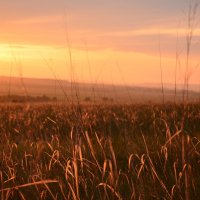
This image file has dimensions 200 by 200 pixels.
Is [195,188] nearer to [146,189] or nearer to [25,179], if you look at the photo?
[146,189]

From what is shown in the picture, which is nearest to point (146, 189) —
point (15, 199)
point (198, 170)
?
point (198, 170)

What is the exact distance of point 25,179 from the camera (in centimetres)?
319

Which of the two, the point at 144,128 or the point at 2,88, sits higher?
the point at 2,88

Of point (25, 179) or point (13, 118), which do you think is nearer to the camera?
point (25, 179)

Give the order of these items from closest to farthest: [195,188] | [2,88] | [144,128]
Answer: [195,188] → [2,88] → [144,128]

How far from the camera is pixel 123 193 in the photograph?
9.32 feet

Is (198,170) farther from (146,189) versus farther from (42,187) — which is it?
(42,187)

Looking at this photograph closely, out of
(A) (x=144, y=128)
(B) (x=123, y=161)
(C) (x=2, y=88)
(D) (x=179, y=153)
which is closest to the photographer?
(D) (x=179, y=153)

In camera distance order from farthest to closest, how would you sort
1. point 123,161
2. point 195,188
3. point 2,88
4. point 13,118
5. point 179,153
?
point 13,118
point 2,88
point 123,161
point 179,153
point 195,188

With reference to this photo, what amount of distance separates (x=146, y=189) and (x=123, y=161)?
3.17 feet

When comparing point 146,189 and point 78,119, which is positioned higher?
point 78,119

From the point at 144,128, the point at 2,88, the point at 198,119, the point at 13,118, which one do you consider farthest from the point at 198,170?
the point at 13,118

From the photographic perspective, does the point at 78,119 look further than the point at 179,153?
No

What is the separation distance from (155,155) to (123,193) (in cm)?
98
